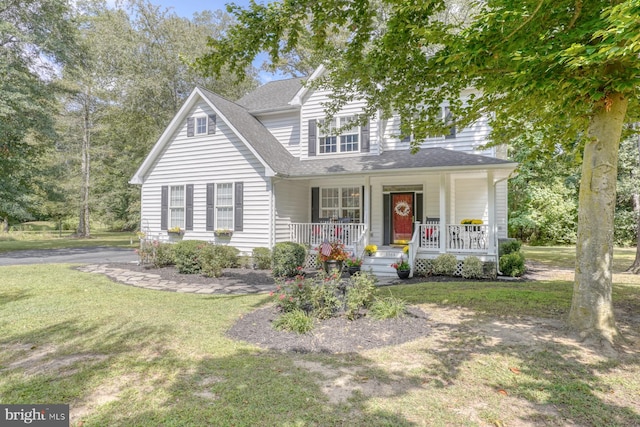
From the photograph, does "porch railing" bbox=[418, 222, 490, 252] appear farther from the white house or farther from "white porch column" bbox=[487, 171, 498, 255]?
"white porch column" bbox=[487, 171, 498, 255]

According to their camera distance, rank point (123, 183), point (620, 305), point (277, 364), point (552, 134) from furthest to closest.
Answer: point (123, 183), point (552, 134), point (620, 305), point (277, 364)

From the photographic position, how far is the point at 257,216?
1192 centimetres

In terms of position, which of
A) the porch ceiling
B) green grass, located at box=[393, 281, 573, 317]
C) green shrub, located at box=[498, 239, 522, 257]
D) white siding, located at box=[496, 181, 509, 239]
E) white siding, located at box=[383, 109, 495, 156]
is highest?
white siding, located at box=[383, 109, 495, 156]

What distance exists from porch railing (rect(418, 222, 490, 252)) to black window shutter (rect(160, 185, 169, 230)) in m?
9.73

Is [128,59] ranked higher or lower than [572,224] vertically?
higher

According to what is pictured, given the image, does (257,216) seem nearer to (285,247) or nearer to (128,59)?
(285,247)

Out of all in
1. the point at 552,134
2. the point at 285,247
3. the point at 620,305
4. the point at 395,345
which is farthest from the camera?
the point at 285,247

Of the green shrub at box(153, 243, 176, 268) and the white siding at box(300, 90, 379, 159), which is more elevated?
the white siding at box(300, 90, 379, 159)

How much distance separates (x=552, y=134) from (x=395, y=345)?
593 centimetres

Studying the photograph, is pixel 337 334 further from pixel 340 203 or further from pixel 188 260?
pixel 340 203

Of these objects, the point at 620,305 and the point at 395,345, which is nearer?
the point at 395,345

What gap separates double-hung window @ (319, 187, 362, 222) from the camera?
43.7 feet

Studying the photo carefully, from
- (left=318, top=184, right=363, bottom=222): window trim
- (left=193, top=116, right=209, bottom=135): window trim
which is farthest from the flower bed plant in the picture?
(left=193, top=116, right=209, bottom=135): window trim

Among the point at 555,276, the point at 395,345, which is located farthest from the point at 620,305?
the point at 395,345
